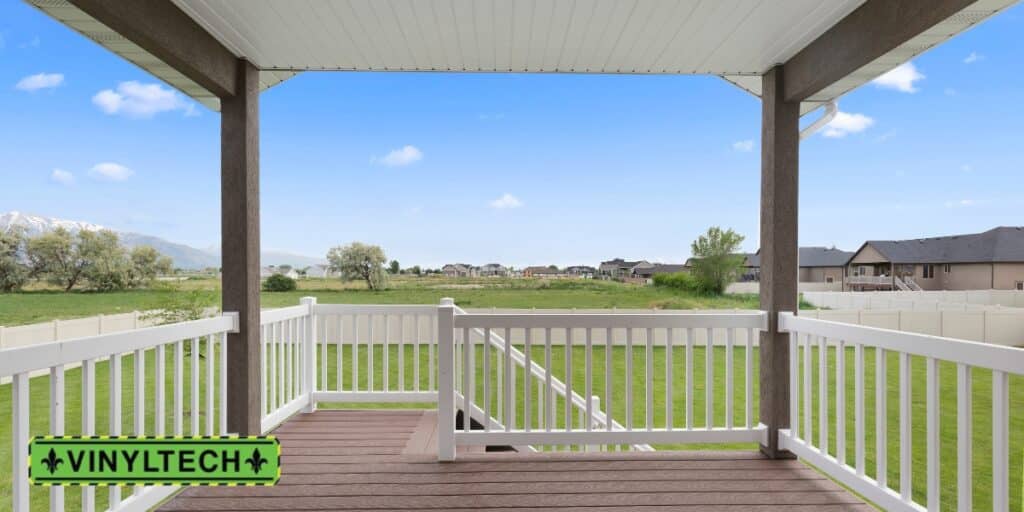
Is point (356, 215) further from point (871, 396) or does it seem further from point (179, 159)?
point (871, 396)

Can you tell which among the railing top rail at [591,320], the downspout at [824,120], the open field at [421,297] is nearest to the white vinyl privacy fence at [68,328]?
the open field at [421,297]

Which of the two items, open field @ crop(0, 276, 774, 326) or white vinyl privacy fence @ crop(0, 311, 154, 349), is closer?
white vinyl privacy fence @ crop(0, 311, 154, 349)

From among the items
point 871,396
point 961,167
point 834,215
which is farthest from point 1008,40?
point 871,396

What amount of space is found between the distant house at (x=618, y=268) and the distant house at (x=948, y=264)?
10.1 feet

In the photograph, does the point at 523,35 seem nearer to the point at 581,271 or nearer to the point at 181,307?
the point at 181,307

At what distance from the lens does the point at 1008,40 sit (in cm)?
724

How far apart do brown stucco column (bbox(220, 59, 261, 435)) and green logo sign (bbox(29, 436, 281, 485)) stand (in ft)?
0.80

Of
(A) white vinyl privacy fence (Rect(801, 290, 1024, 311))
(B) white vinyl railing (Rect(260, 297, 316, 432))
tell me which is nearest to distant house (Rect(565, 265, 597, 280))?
(A) white vinyl privacy fence (Rect(801, 290, 1024, 311))

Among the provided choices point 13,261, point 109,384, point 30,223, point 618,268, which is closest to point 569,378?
point 109,384

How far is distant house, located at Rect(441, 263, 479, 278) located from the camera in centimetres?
731

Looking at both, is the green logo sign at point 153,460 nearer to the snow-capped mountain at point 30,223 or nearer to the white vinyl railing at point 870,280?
the snow-capped mountain at point 30,223

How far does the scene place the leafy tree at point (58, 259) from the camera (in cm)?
621

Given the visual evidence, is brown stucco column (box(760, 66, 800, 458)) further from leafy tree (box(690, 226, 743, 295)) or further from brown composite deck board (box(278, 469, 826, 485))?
leafy tree (box(690, 226, 743, 295))

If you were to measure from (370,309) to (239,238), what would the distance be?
49.1 inches
